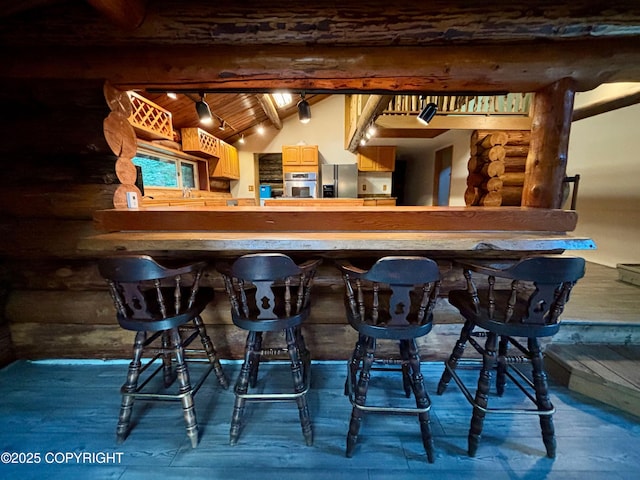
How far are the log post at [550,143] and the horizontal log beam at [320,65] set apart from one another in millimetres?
86

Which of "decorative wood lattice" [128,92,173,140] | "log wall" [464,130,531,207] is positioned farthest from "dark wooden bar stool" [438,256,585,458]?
"decorative wood lattice" [128,92,173,140]

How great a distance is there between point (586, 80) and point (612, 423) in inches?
76.4

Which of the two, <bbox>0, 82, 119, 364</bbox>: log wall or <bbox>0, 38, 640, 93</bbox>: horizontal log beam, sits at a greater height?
<bbox>0, 38, 640, 93</bbox>: horizontal log beam

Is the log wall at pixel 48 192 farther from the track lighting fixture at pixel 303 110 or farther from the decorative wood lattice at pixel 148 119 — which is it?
the track lighting fixture at pixel 303 110

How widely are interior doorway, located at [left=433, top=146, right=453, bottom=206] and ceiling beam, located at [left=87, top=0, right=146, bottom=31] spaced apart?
17.5 feet

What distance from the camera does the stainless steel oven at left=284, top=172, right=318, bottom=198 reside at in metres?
5.89

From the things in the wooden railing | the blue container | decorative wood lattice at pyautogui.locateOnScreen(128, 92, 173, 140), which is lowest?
the blue container

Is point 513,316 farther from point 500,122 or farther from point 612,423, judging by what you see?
point 500,122

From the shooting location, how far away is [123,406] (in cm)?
131

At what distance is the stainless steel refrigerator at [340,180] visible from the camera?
5.80m

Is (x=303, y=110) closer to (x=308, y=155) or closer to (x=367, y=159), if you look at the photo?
(x=308, y=155)

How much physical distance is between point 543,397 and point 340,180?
5118mm

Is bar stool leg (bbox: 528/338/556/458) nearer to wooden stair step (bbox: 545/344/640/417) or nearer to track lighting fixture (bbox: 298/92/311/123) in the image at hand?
wooden stair step (bbox: 545/344/640/417)

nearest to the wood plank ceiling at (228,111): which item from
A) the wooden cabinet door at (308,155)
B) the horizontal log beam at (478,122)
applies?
the wooden cabinet door at (308,155)
